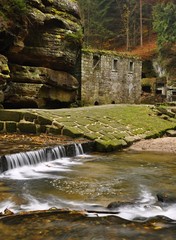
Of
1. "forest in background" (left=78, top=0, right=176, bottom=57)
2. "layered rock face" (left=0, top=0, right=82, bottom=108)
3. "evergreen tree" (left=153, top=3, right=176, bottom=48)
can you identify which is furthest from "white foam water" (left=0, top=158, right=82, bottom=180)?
"forest in background" (left=78, top=0, right=176, bottom=57)

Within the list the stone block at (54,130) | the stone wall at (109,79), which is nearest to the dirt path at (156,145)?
the stone block at (54,130)

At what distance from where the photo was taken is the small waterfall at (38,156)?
29.5 ft

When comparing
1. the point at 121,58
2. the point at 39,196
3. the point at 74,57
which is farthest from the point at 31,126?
the point at 121,58

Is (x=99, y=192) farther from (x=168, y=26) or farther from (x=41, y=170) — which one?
(x=168, y=26)

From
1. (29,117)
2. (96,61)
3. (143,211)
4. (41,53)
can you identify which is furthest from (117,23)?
(143,211)

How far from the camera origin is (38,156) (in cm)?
1015

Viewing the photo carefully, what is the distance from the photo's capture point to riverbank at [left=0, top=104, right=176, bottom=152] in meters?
13.6

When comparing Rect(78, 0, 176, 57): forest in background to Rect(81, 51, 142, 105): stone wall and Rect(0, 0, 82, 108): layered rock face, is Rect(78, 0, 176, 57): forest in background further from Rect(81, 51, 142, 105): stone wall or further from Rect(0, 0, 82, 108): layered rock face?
Rect(0, 0, 82, 108): layered rock face

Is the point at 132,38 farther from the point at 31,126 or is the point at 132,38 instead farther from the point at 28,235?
the point at 28,235

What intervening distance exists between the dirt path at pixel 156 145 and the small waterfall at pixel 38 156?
3004 millimetres

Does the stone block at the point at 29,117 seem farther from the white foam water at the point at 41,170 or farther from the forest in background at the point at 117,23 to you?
the forest in background at the point at 117,23

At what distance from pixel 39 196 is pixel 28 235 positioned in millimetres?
2096

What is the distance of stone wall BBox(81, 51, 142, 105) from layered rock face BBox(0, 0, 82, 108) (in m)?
2.94

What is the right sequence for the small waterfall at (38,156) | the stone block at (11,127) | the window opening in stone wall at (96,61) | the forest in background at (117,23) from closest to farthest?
the small waterfall at (38,156)
the stone block at (11,127)
the window opening in stone wall at (96,61)
the forest in background at (117,23)
